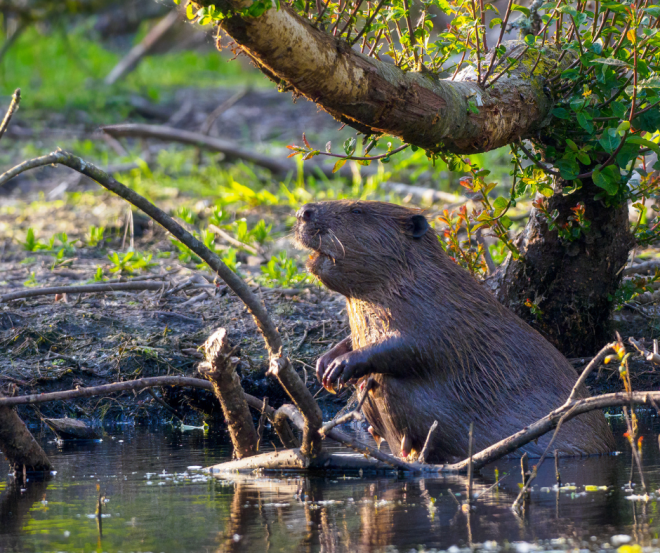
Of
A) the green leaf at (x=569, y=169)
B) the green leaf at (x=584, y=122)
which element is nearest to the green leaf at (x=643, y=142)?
the green leaf at (x=584, y=122)

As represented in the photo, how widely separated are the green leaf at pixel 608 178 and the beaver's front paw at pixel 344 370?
1350 mm

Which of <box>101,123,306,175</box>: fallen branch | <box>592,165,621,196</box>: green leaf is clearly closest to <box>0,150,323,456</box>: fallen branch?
<box>592,165,621,196</box>: green leaf

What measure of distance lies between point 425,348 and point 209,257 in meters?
1.28

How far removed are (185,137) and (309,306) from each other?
4081mm

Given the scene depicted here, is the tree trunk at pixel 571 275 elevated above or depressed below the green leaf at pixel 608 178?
below

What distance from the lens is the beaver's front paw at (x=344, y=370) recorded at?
3684mm

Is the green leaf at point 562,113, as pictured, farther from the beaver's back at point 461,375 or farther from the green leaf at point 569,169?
the beaver's back at point 461,375

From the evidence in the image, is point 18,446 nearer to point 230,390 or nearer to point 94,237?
point 230,390

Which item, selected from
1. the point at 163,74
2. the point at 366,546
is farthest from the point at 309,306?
the point at 163,74

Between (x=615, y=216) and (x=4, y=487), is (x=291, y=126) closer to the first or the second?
(x=615, y=216)

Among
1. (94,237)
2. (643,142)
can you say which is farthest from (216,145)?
(643,142)

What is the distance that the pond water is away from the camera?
2.39 metres

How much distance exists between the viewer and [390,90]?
3.54m

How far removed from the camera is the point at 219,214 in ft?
21.0
